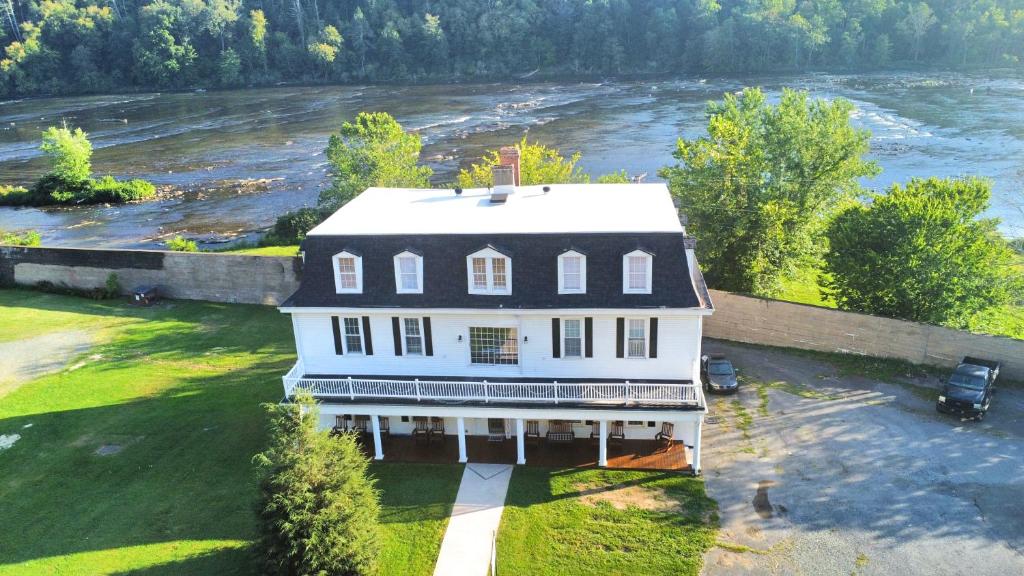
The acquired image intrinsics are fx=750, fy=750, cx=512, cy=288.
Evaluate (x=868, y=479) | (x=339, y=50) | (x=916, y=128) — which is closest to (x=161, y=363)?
(x=868, y=479)

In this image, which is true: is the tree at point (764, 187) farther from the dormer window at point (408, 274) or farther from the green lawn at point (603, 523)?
the dormer window at point (408, 274)

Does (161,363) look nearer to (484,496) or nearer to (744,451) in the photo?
(484,496)

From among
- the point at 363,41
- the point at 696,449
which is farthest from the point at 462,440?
the point at 363,41

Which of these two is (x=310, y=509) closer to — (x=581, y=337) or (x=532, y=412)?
(x=532, y=412)

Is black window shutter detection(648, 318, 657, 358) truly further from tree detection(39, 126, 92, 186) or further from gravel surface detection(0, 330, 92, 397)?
tree detection(39, 126, 92, 186)

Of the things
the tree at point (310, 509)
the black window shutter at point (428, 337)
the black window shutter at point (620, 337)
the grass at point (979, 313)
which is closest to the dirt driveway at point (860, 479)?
the black window shutter at point (620, 337)

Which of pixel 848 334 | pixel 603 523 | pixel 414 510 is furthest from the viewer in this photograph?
pixel 848 334
